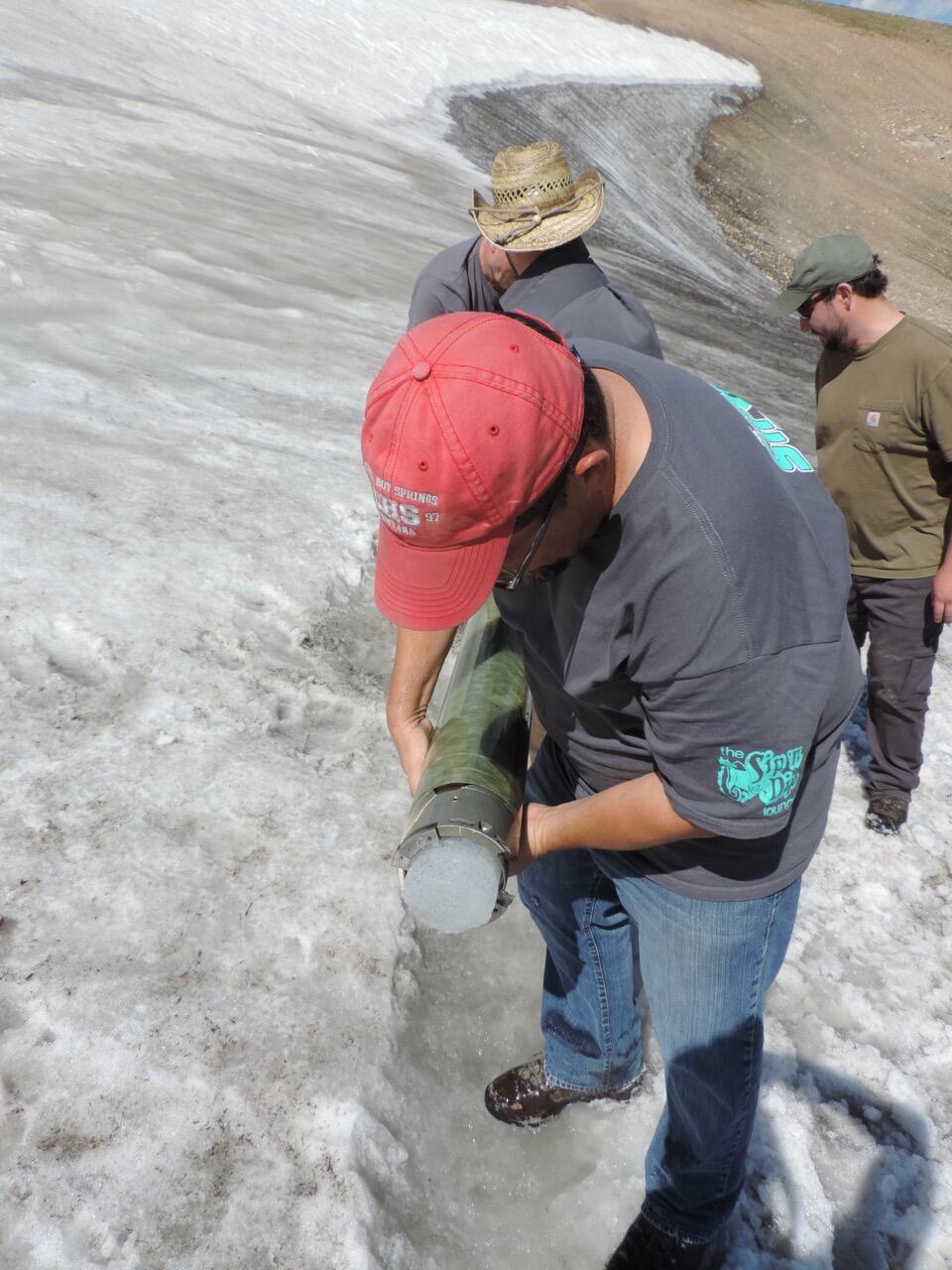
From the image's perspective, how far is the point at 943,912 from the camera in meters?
3.48

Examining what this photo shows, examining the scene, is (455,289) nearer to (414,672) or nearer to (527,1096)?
(414,672)

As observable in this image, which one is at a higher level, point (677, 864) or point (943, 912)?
point (677, 864)

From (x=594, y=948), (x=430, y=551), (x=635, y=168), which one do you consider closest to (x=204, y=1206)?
(x=594, y=948)

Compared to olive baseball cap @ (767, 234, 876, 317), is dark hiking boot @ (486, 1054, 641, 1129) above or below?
below

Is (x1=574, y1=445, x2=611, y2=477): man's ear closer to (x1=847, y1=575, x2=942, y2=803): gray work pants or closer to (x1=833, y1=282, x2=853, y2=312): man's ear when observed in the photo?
(x1=833, y1=282, x2=853, y2=312): man's ear

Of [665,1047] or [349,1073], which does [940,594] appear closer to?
[665,1047]

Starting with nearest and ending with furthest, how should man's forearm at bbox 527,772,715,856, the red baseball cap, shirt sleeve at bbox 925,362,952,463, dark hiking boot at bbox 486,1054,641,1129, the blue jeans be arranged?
the red baseball cap < man's forearm at bbox 527,772,715,856 < the blue jeans < dark hiking boot at bbox 486,1054,641,1129 < shirt sleeve at bbox 925,362,952,463

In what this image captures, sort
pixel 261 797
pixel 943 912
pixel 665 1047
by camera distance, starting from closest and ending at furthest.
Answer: pixel 665 1047 < pixel 261 797 < pixel 943 912

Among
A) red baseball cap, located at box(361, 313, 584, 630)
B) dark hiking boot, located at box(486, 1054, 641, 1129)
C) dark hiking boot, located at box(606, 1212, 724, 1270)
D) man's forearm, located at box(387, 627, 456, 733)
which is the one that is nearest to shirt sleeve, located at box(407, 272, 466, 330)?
man's forearm, located at box(387, 627, 456, 733)

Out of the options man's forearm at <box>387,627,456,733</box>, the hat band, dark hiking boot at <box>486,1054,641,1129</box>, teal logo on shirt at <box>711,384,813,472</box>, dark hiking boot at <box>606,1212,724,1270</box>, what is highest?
teal logo on shirt at <box>711,384,813,472</box>

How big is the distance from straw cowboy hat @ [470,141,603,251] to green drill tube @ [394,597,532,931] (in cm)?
169

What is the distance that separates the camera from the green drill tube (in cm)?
174

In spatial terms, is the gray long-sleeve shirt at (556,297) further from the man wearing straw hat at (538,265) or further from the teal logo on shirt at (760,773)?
the teal logo on shirt at (760,773)

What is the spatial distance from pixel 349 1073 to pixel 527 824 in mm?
974
